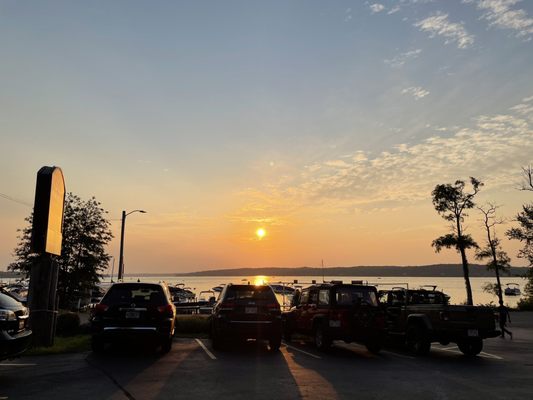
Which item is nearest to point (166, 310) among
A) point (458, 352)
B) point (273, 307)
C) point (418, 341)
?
point (273, 307)

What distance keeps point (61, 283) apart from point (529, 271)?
3405cm

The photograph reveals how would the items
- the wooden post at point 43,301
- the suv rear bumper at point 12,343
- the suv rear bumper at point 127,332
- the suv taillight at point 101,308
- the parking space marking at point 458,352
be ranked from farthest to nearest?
the parking space marking at point 458,352, the wooden post at point 43,301, the suv taillight at point 101,308, the suv rear bumper at point 127,332, the suv rear bumper at point 12,343

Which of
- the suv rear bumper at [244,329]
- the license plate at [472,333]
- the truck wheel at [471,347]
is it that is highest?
the suv rear bumper at [244,329]

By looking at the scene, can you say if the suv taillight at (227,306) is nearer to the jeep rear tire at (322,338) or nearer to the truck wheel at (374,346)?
the jeep rear tire at (322,338)

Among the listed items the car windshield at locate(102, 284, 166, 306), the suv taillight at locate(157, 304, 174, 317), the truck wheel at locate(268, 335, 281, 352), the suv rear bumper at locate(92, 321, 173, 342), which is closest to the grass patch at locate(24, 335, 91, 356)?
the suv rear bumper at locate(92, 321, 173, 342)

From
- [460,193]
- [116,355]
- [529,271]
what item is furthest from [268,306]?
[529,271]

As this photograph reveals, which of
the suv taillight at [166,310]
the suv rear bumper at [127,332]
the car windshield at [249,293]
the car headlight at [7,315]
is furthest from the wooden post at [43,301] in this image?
the car windshield at [249,293]

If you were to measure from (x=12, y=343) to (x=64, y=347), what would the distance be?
→ 16.1 feet

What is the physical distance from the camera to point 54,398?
23.3 ft

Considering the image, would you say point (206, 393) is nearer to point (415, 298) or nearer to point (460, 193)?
point (415, 298)

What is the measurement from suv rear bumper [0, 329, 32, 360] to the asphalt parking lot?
572 mm

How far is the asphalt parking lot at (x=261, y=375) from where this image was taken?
7.73m

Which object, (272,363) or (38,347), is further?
(38,347)

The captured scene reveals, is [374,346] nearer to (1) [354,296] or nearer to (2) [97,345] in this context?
(1) [354,296]
